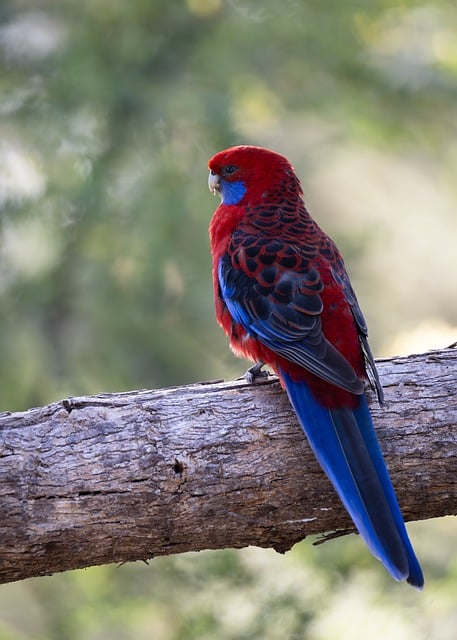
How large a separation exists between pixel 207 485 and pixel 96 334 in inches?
94.5

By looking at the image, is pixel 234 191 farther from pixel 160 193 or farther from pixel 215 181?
pixel 160 193

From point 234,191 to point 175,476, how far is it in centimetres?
161

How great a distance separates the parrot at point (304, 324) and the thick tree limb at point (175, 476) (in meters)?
0.12

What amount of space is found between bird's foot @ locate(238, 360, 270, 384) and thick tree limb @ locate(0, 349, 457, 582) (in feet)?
0.75

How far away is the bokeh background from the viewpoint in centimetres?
426

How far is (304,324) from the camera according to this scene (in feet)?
10.5

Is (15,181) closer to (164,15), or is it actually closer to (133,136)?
(133,136)

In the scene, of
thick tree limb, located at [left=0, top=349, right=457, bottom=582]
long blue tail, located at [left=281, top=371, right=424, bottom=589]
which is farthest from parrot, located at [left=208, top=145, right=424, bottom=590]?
thick tree limb, located at [left=0, top=349, right=457, bottom=582]

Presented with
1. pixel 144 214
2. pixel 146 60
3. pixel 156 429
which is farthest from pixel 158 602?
pixel 146 60

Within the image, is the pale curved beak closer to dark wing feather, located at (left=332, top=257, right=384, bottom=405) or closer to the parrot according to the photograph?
the parrot

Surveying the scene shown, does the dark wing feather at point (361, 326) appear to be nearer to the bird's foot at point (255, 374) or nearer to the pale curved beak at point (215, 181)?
the bird's foot at point (255, 374)

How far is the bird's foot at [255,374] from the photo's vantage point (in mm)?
3249

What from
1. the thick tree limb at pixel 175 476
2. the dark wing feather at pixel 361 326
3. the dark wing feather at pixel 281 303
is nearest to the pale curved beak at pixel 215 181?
the dark wing feather at pixel 281 303

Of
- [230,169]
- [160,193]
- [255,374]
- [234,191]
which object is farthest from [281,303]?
[160,193]
